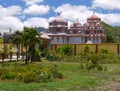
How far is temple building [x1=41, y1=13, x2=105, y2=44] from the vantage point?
8756cm

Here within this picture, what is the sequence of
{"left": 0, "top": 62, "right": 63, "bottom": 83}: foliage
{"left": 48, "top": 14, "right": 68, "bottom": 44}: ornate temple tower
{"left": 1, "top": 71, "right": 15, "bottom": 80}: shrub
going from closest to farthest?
1. {"left": 0, "top": 62, "right": 63, "bottom": 83}: foliage
2. {"left": 1, "top": 71, "right": 15, "bottom": 80}: shrub
3. {"left": 48, "top": 14, "right": 68, "bottom": 44}: ornate temple tower

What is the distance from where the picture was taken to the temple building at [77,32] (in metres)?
87.6

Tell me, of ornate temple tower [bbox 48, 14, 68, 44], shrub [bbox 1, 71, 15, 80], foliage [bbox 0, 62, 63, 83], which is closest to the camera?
foliage [bbox 0, 62, 63, 83]

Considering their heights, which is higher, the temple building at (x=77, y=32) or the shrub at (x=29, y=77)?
the temple building at (x=77, y=32)

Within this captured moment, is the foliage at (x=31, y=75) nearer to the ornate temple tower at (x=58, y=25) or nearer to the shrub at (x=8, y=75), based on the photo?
→ the shrub at (x=8, y=75)

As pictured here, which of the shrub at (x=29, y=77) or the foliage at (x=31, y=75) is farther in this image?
the foliage at (x=31, y=75)

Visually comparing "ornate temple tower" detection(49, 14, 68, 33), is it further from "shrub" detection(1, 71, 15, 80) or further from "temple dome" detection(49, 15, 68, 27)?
"shrub" detection(1, 71, 15, 80)

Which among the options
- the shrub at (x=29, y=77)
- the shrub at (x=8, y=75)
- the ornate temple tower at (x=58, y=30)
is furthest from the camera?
the ornate temple tower at (x=58, y=30)

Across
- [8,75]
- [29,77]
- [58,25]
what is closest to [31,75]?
[29,77]

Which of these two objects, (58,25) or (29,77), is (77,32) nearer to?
(58,25)

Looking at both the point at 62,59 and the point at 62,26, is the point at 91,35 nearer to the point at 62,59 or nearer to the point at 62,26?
the point at 62,26

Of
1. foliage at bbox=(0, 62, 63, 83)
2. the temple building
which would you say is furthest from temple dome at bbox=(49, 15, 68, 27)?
foliage at bbox=(0, 62, 63, 83)

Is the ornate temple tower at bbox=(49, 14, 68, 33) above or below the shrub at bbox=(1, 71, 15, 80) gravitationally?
above

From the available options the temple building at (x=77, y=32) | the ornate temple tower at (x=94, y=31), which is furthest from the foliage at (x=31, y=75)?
the ornate temple tower at (x=94, y=31)
